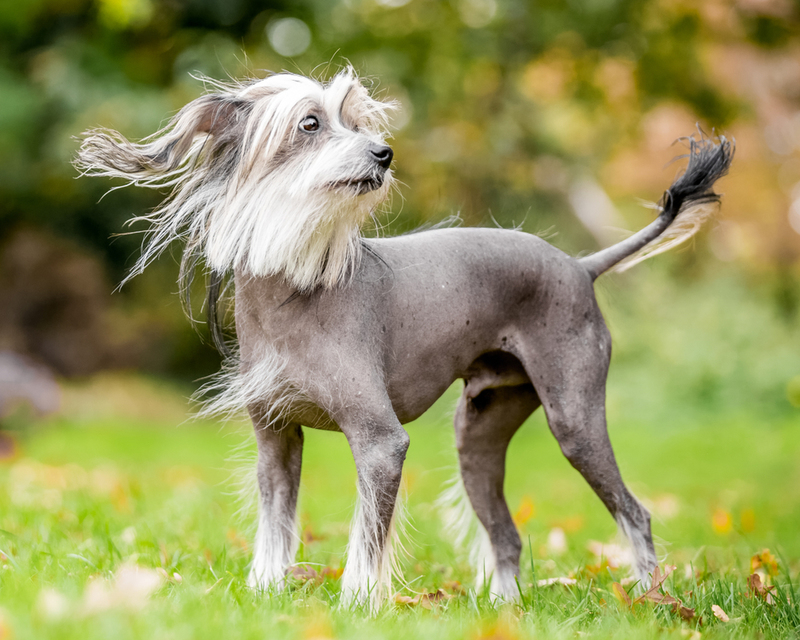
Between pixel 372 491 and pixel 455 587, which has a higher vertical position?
pixel 372 491

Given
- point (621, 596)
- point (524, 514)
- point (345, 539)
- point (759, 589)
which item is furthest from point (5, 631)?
point (524, 514)

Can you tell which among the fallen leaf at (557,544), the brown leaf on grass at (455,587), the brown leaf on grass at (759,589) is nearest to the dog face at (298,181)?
the brown leaf on grass at (455,587)

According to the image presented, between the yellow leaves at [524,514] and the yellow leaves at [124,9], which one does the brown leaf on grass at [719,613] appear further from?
the yellow leaves at [124,9]

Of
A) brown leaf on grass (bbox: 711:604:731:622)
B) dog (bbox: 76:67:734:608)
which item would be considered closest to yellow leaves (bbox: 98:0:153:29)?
dog (bbox: 76:67:734:608)

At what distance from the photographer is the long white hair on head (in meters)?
2.55

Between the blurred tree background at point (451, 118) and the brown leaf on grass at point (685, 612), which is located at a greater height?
the brown leaf on grass at point (685, 612)

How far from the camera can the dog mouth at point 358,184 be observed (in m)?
2.53

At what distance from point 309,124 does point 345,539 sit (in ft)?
9.01

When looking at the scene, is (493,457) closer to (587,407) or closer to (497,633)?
(587,407)

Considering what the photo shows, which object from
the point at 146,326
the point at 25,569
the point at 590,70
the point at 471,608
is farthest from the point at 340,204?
the point at 146,326

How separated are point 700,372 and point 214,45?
8.14 meters

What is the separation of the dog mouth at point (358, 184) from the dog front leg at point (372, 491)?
76 cm

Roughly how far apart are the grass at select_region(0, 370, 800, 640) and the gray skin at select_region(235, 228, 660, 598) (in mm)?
397

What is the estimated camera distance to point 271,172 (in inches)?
104
